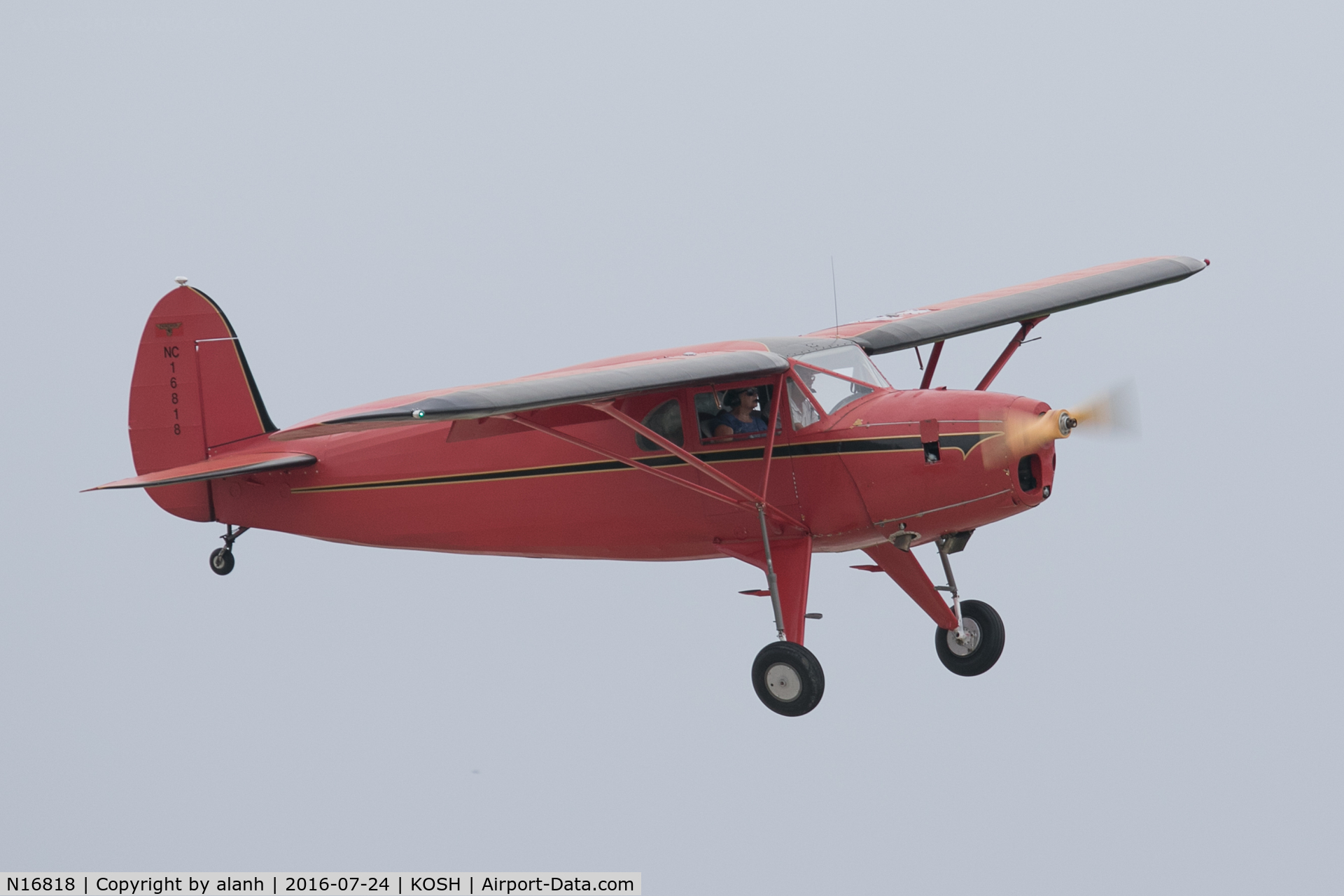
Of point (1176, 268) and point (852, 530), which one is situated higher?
point (1176, 268)

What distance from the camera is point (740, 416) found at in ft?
41.6

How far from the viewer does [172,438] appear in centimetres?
1519

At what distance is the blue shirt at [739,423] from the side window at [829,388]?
0.41 meters

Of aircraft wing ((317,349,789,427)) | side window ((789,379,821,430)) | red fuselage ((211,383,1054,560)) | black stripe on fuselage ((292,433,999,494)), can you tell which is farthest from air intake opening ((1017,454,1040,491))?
aircraft wing ((317,349,789,427))

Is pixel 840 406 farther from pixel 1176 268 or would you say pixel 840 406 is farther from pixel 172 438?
pixel 172 438

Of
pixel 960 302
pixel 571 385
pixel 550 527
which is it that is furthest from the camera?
pixel 960 302

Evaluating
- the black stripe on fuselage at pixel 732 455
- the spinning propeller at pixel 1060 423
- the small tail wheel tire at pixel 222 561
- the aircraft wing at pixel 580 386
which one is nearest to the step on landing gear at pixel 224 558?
the small tail wheel tire at pixel 222 561

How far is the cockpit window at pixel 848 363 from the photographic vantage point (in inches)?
504

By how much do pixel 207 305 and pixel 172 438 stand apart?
3.89ft

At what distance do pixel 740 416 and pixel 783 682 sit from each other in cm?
191

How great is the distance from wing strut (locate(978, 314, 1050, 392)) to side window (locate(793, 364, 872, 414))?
1289mm

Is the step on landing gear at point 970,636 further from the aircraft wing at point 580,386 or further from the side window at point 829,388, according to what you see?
the aircraft wing at point 580,386

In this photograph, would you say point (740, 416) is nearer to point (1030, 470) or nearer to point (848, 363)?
point (848, 363)

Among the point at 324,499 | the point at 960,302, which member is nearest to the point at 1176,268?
the point at 960,302
